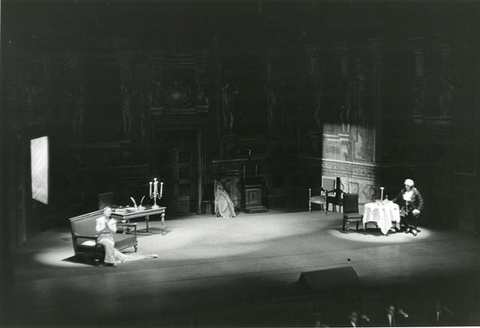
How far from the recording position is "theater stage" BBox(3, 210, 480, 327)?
26.8 feet

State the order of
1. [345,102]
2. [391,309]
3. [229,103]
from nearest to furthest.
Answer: [391,309] < [345,102] < [229,103]

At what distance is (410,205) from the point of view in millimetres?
12047

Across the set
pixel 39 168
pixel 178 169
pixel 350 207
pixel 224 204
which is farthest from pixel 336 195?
pixel 39 168

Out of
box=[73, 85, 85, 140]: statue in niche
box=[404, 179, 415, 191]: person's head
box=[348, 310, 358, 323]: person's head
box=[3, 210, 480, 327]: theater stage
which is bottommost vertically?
box=[348, 310, 358, 323]: person's head

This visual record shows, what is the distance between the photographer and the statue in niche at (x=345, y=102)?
13.7 meters

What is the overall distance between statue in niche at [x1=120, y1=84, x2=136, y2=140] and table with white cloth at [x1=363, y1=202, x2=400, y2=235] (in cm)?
535

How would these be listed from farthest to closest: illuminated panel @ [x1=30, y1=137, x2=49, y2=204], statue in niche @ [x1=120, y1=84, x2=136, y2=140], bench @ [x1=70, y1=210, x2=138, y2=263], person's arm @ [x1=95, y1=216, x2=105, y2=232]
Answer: statue in niche @ [x1=120, y1=84, x2=136, y2=140] < illuminated panel @ [x1=30, y1=137, x2=49, y2=204] < bench @ [x1=70, y1=210, x2=138, y2=263] < person's arm @ [x1=95, y1=216, x2=105, y2=232]

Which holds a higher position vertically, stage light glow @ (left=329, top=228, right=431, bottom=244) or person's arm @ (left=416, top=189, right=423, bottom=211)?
person's arm @ (left=416, top=189, right=423, bottom=211)

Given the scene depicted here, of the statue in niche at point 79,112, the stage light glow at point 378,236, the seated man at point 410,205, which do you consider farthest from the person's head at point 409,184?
the statue in niche at point 79,112

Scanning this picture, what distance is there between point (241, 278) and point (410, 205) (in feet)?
14.4

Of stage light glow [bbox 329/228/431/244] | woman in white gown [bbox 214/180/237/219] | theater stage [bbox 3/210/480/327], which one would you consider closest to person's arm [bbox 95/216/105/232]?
theater stage [bbox 3/210/480/327]

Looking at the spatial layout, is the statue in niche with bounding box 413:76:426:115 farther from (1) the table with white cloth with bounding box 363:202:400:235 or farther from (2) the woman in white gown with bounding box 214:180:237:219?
(2) the woman in white gown with bounding box 214:180:237:219

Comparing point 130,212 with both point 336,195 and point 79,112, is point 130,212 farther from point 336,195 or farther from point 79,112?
point 336,195

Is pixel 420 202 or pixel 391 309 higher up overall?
pixel 420 202
